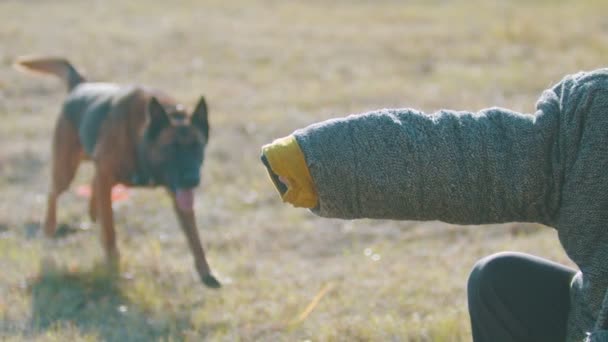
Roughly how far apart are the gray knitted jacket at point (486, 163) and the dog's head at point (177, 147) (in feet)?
12.9

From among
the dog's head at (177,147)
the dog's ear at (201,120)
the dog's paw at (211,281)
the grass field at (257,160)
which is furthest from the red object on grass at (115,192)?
the dog's paw at (211,281)

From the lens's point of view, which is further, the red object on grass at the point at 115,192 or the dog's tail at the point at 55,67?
the red object on grass at the point at 115,192

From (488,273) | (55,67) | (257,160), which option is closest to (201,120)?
(55,67)

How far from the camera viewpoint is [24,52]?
557 inches

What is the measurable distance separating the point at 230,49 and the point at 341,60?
1631 millimetres

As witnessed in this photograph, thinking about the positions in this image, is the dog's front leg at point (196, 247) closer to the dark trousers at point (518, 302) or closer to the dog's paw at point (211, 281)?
the dog's paw at point (211, 281)

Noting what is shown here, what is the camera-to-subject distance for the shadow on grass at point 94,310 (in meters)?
5.16

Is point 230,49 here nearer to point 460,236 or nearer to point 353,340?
point 460,236

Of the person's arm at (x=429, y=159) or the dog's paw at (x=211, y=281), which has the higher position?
the person's arm at (x=429, y=159)

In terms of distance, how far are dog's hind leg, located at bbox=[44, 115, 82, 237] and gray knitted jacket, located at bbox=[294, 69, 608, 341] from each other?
5319 mm

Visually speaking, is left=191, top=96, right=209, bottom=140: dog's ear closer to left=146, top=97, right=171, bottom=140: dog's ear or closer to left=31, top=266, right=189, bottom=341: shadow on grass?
left=146, top=97, right=171, bottom=140: dog's ear

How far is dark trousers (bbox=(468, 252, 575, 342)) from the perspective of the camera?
3.22 metres

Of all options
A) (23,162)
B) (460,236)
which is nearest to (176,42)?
(23,162)

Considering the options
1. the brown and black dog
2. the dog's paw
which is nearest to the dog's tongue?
the brown and black dog
